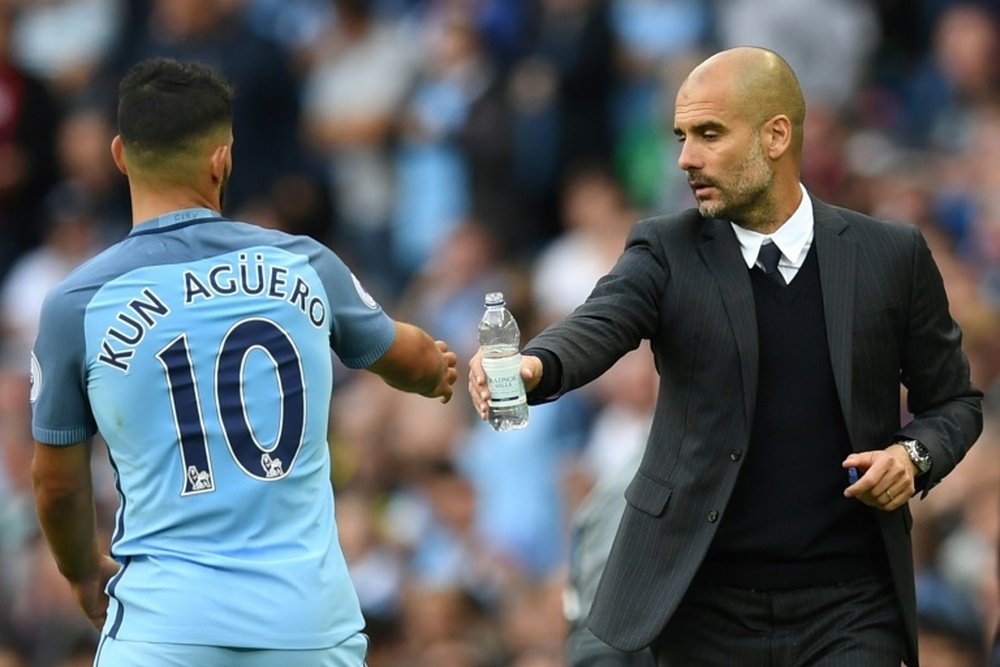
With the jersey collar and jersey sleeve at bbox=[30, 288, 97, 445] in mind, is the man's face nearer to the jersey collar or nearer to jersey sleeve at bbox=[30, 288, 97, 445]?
the jersey collar

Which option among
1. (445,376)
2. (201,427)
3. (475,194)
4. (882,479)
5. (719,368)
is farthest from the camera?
(475,194)

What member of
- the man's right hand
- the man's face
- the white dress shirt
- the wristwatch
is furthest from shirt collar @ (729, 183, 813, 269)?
the man's right hand

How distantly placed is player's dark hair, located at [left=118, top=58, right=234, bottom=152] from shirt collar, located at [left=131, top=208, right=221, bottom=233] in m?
0.17

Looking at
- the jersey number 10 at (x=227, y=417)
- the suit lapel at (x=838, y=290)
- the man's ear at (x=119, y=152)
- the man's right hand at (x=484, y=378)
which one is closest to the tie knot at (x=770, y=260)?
the suit lapel at (x=838, y=290)

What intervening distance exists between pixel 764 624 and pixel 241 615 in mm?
1445

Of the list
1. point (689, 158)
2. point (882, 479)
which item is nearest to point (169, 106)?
point (689, 158)

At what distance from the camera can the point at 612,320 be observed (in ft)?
18.5

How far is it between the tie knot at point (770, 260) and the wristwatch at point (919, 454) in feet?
1.86

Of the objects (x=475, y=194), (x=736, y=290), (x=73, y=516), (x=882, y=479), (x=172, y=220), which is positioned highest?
(x=475, y=194)

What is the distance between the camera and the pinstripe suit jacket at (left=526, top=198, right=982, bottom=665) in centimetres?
564

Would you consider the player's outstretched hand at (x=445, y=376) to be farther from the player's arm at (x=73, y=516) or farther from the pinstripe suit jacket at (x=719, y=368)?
the player's arm at (x=73, y=516)

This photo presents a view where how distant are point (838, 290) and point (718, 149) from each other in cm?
50

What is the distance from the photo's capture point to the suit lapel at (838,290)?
562 centimetres

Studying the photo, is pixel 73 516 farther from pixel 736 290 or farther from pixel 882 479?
pixel 882 479
